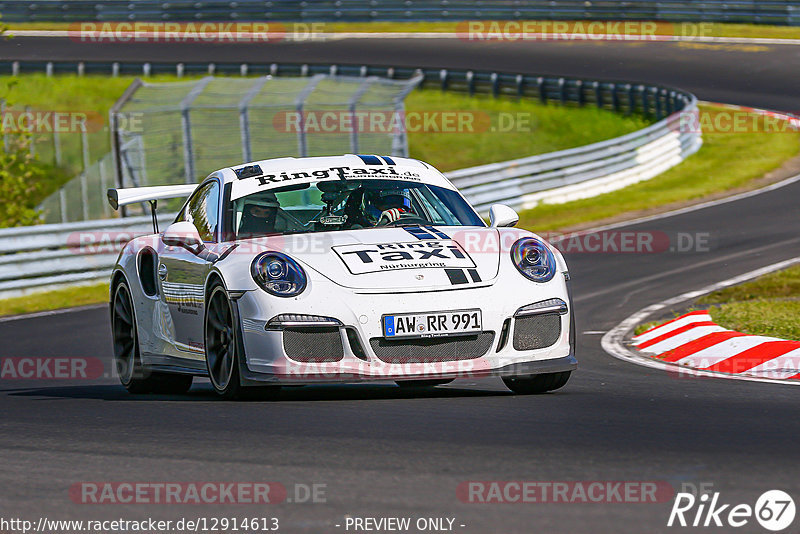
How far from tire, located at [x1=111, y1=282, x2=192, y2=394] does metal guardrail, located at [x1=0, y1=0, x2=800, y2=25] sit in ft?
125

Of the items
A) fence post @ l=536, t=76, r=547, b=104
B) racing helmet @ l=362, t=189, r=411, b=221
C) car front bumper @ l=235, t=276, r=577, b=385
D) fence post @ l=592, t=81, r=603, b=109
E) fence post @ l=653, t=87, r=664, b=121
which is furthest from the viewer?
fence post @ l=536, t=76, r=547, b=104

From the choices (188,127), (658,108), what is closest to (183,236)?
(188,127)

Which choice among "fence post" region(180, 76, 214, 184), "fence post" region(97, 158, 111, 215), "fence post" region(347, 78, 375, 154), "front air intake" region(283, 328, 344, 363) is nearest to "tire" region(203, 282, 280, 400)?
"front air intake" region(283, 328, 344, 363)

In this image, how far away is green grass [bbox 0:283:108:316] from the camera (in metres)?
15.7

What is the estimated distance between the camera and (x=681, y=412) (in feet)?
21.4

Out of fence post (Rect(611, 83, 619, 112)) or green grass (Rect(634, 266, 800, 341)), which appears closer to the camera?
green grass (Rect(634, 266, 800, 341))

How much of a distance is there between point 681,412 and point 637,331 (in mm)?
4593

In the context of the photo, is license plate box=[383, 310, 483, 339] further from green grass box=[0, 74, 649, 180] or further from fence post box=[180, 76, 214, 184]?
green grass box=[0, 74, 649, 180]

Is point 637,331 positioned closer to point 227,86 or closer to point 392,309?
point 392,309

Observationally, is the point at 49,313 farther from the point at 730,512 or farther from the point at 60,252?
the point at 730,512

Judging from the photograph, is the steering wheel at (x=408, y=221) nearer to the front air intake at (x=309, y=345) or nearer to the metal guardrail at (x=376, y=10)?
the front air intake at (x=309, y=345)

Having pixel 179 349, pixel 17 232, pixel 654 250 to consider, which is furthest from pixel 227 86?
pixel 179 349

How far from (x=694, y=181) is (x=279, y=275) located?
17.6 meters

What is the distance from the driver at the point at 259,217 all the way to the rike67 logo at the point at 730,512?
13.0 feet
